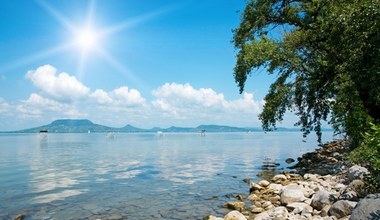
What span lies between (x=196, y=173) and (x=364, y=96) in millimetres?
Result: 17345

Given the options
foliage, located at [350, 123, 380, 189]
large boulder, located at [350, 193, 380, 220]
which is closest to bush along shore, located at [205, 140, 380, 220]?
large boulder, located at [350, 193, 380, 220]

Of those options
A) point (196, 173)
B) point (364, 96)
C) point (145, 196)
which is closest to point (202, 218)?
point (145, 196)

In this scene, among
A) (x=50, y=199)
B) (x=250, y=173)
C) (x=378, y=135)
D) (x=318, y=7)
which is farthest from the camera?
(x=250, y=173)

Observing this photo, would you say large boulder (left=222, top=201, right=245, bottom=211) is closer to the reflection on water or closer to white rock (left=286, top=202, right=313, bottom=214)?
white rock (left=286, top=202, right=313, bottom=214)

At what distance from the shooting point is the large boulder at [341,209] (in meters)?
12.3

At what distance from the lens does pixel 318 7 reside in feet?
82.0

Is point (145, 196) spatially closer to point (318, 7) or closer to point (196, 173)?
point (196, 173)

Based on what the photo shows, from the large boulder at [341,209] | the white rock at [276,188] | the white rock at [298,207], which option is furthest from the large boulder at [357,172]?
the large boulder at [341,209]

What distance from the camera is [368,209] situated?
10164mm

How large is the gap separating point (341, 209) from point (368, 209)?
2410 millimetres

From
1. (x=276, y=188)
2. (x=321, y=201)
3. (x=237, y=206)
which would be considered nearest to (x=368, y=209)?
(x=321, y=201)

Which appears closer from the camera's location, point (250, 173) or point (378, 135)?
point (378, 135)

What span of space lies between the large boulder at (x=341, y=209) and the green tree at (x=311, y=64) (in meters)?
6.06

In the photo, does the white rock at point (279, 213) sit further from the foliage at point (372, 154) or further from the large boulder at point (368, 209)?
the large boulder at point (368, 209)
